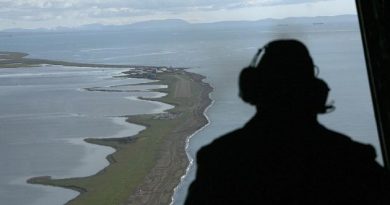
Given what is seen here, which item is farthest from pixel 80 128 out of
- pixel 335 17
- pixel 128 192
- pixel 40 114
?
pixel 335 17

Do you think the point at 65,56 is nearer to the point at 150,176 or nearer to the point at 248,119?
the point at 150,176

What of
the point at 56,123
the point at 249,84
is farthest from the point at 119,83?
the point at 249,84

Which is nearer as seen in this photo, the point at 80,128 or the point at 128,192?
the point at 128,192

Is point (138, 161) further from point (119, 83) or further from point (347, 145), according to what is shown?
point (347, 145)

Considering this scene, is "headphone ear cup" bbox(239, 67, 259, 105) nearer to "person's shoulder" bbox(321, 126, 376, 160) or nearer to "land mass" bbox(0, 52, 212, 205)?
"person's shoulder" bbox(321, 126, 376, 160)

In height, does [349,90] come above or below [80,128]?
above

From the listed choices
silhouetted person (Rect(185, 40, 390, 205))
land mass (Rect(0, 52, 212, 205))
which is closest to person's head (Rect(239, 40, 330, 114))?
silhouetted person (Rect(185, 40, 390, 205))

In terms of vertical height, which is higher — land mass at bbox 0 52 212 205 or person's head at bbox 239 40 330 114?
person's head at bbox 239 40 330 114
